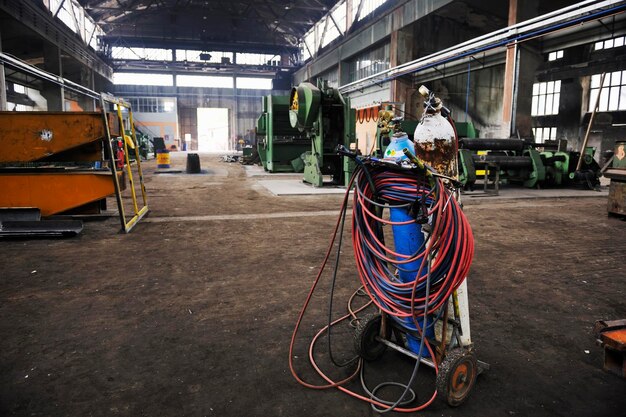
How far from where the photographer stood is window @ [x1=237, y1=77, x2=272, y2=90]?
3884 cm

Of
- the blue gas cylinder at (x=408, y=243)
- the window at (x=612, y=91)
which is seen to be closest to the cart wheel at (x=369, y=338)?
the blue gas cylinder at (x=408, y=243)

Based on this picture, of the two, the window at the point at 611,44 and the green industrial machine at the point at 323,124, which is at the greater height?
the window at the point at 611,44

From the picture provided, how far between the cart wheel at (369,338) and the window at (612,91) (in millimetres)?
15649

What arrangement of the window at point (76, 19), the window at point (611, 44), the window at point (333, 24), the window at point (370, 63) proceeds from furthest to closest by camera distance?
the window at point (333, 24) < the window at point (370, 63) < the window at point (76, 19) < the window at point (611, 44)

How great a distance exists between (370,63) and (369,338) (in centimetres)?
2236

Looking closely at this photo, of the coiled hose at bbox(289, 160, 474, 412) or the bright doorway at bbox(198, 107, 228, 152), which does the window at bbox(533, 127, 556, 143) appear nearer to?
the coiled hose at bbox(289, 160, 474, 412)

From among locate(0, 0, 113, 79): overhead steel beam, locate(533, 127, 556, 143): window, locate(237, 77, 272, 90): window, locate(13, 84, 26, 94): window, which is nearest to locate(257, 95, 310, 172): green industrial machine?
locate(533, 127, 556, 143): window

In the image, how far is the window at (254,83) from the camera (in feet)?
127

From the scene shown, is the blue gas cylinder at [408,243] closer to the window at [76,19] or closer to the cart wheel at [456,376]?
the cart wheel at [456,376]

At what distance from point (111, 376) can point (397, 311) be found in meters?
1.44

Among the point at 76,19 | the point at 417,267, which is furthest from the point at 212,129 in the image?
the point at 417,267

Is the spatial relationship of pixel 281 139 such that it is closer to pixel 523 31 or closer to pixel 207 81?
pixel 523 31

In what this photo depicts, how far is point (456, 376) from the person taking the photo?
180cm

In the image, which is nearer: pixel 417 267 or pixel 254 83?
pixel 417 267
